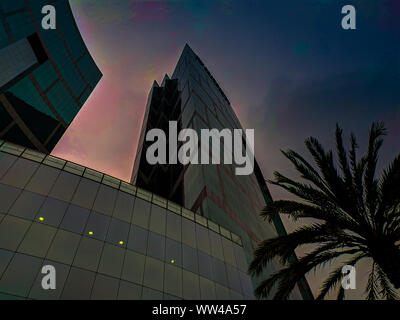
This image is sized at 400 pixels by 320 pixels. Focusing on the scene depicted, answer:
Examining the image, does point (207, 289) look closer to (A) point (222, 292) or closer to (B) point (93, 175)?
(A) point (222, 292)

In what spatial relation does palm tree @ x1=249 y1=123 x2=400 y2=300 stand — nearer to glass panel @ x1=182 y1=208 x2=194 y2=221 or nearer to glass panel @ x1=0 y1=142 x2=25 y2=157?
glass panel @ x1=182 y1=208 x2=194 y2=221

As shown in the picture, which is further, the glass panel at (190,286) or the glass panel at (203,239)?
the glass panel at (203,239)

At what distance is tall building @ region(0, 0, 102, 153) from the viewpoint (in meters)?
46.8

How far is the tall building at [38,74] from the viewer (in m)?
46.8

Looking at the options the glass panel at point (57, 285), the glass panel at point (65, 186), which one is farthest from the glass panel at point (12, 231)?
the glass panel at point (65, 186)

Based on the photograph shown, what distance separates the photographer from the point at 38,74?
185ft

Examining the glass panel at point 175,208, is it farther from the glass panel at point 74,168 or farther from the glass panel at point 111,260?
the glass panel at point 74,168

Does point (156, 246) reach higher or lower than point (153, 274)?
higher

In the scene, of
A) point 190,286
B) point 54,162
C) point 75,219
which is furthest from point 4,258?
point 190,286

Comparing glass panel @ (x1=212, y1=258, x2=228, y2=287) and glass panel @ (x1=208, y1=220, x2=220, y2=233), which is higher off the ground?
glass panel @ (x1=208, y1=220, x2=220, y2=233)

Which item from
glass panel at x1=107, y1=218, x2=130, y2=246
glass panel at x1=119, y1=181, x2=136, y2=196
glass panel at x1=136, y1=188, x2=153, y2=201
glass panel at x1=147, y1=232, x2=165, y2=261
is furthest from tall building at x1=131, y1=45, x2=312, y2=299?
glass panel at x1=107, y1=218, x2=130, y2=246
